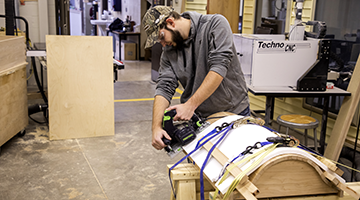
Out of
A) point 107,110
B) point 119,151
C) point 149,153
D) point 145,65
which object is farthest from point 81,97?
point 145,65

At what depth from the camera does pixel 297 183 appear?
1486mm

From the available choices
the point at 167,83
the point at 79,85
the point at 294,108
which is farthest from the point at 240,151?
the point at 294,108

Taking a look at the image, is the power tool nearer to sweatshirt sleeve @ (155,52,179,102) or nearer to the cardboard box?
sweatshirt sleeve @ (155,52,179,102)

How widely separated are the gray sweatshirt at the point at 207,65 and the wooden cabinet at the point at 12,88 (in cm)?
229

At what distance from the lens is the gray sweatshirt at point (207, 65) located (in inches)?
81.3

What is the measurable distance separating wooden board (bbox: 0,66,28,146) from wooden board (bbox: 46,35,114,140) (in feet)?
1.28

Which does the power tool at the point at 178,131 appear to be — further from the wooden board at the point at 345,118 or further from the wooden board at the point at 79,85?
the wooden board at the point at 79,85

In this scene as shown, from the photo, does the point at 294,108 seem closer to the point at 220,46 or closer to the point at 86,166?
the point at 86,166

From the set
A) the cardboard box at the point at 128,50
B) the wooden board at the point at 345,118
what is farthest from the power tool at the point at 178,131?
the cardboard box at the point at 128,50

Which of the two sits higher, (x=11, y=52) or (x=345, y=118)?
(x=11, y=52)

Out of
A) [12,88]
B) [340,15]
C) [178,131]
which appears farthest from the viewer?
[340,15]

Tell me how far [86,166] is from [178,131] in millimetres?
2147

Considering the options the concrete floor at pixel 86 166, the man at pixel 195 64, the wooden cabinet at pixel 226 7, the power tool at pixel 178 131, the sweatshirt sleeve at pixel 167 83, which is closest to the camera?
the power tool at pixel 178 131

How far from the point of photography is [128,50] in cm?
1087
